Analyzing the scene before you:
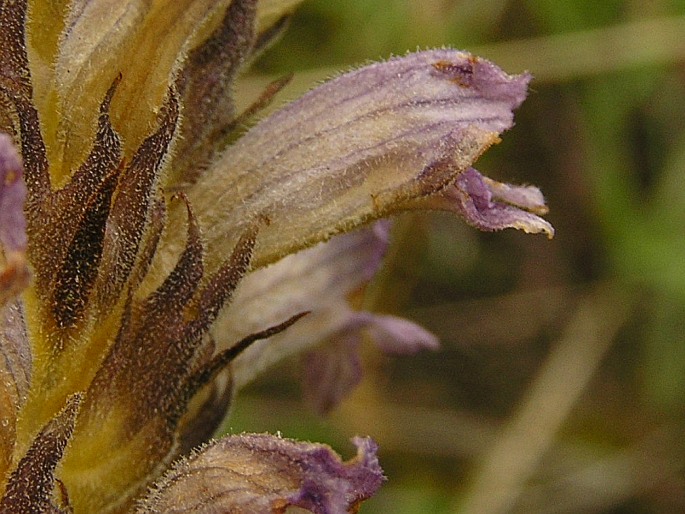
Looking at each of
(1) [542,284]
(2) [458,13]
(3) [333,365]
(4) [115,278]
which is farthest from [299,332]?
(1) [542,284]

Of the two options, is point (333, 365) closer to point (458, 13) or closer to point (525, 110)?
point (458, 13)

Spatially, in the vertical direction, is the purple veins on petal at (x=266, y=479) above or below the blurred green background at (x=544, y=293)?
below

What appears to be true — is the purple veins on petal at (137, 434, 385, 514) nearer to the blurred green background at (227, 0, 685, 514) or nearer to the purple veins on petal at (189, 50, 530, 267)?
the purple veins on petal at (189, 50, 530, 267)

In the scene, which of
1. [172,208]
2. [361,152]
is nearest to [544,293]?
[361,152]

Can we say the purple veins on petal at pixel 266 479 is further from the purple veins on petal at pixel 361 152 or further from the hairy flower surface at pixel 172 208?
the purple veins on petal at pixel 361 152

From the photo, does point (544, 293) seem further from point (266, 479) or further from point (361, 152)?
A: point (266, 479)

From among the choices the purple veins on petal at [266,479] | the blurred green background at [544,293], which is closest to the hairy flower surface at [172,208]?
the purple veins on petal at [266,479]
